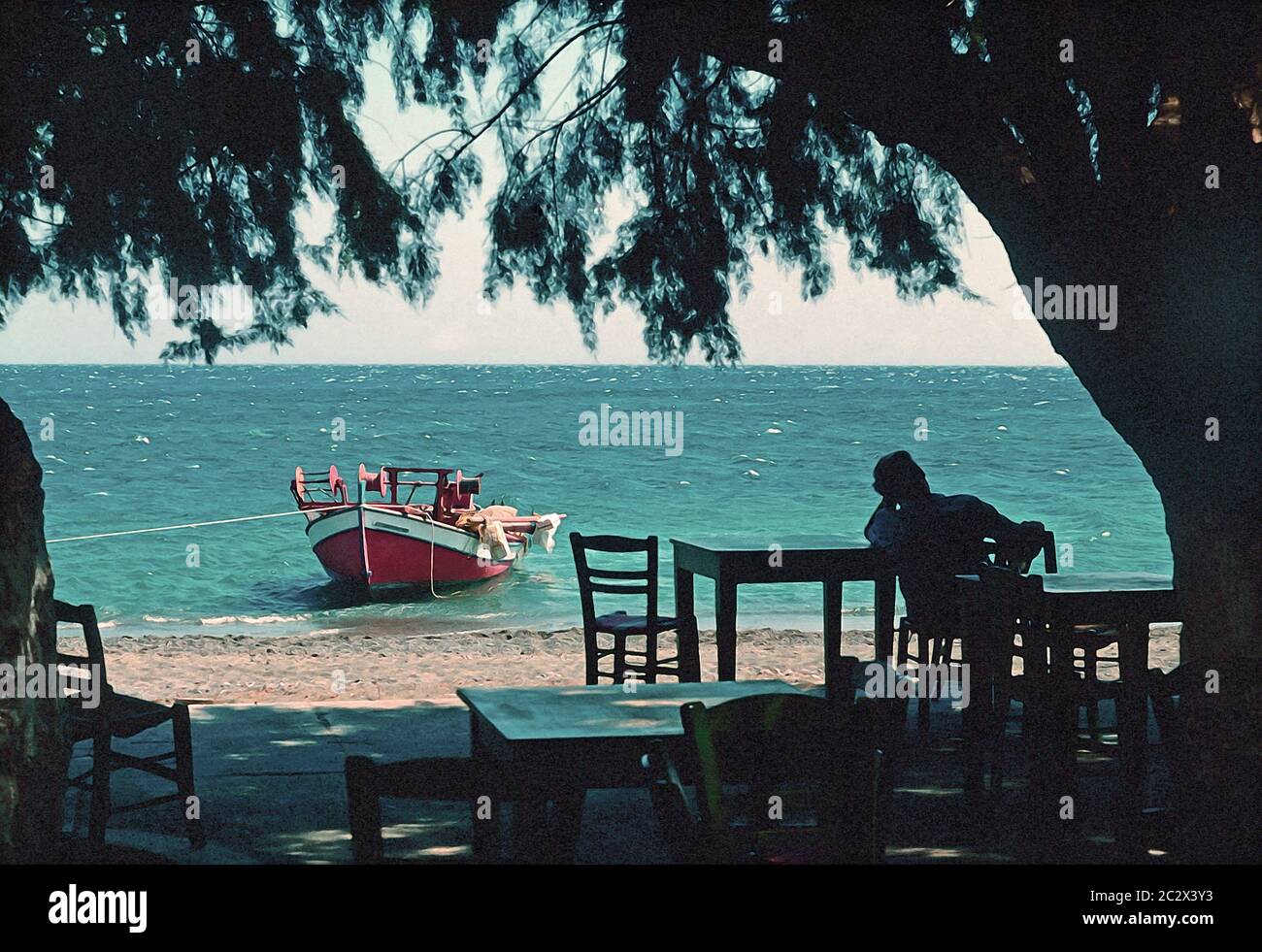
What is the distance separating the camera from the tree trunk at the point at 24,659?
11.7 ft

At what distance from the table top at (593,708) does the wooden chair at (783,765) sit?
330mm

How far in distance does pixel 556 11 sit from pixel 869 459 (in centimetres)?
4468

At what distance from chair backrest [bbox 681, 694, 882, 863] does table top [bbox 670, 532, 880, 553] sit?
4.06 metres

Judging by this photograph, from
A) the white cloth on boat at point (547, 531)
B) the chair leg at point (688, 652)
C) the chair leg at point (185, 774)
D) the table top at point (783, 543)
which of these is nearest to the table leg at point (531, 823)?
the chair leg at point (185, 774)

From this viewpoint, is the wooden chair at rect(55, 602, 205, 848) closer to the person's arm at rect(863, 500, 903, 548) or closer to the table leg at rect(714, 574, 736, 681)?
the table leg at rect(714, 574, 736, 681)

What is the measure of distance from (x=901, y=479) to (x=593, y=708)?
307 cm

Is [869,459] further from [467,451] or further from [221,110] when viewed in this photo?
[221,110]

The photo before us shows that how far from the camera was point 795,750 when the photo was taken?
3.06 meters

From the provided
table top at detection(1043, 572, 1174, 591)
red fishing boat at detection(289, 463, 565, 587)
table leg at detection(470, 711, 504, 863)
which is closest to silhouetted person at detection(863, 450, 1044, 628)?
table top at detection(1043, 572, 1174, 591)

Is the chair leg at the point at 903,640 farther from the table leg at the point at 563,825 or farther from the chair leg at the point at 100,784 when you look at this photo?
the table leg at the point at 563,825

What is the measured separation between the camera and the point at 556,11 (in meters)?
5.37

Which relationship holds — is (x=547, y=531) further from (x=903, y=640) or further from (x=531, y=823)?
(x=531, y=823)

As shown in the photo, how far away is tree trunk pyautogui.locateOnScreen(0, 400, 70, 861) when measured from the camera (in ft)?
11.7
